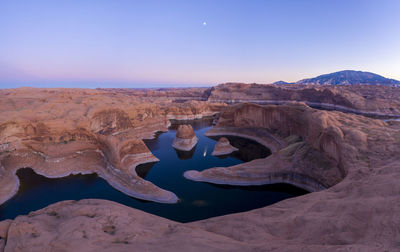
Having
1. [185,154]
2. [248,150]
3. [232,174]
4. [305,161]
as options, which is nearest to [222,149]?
[248,150]

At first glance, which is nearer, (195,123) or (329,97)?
(195,123)

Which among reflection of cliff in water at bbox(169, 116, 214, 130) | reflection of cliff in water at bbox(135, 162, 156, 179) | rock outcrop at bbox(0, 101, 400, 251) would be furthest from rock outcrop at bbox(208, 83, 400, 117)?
reflection of cliff in water at bbox(135, 162, 156, 179)

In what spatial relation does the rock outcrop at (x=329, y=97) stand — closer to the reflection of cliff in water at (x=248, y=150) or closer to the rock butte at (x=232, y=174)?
the rock butte at (x=232, y=174)

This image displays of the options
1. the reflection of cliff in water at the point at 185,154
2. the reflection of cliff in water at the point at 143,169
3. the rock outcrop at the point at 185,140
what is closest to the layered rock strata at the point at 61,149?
the reflection of cliff in water at the point at 143,169

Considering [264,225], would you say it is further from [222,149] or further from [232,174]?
[222,149]

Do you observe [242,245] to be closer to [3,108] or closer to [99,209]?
[99,209]

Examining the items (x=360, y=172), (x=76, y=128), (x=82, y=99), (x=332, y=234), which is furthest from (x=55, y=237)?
(x=82, y=99)
